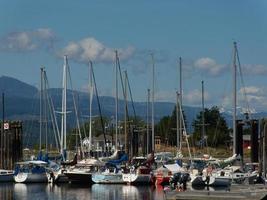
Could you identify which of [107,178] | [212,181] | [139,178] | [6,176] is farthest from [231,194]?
[6,176]

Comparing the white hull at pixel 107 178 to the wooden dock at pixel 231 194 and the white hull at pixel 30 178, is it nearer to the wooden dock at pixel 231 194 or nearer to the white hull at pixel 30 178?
the white hull at pixel 30 178

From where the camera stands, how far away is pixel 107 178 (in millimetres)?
83125

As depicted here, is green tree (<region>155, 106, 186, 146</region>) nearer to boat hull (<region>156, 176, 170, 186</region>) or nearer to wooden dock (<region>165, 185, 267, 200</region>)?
boat hull (<region>156, 176, 170, 186</region>)

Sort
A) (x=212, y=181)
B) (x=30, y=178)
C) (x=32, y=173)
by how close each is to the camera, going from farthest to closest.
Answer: (x=32, y=173) → (x=30, y=178) → (x=212, y=181)

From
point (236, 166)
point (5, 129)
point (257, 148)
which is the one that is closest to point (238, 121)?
point (257, 148)

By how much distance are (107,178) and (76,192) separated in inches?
365

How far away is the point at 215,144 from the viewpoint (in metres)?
138

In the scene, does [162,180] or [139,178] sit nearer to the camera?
[162,180]

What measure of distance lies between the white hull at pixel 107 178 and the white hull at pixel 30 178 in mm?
7049

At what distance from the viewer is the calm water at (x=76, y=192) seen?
225 ft

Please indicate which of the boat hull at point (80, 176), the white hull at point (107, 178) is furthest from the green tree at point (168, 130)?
the white hull at point (107, 178)

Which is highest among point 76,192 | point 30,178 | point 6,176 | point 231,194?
point 231,194

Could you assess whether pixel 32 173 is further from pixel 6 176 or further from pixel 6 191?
pixel 6 191

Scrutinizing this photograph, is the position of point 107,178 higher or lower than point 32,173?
lower
